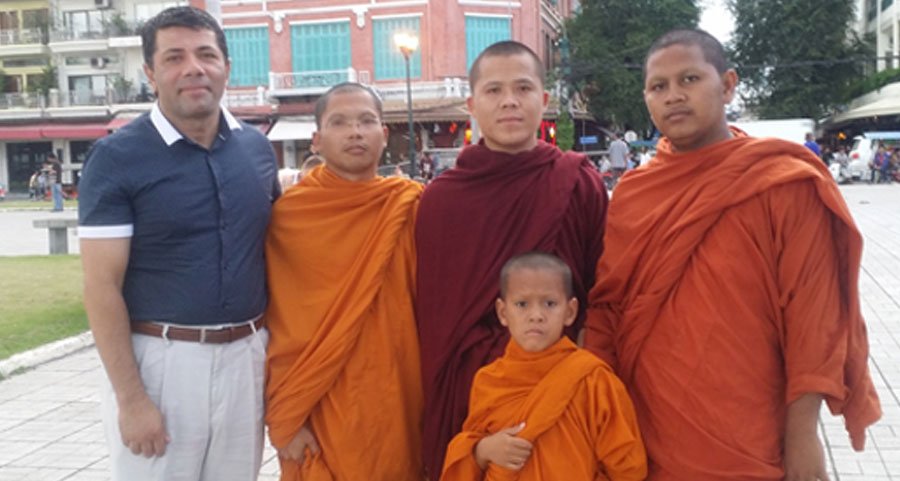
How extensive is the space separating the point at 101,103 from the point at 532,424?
38919mm

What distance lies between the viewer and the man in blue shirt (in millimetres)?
2715

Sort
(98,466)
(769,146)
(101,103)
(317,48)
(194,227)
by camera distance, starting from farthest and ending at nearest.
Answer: (101,103)
(317,48)
(98,466)
(194,227)
(769,146)

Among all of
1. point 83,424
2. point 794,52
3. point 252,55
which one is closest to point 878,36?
point 794,52

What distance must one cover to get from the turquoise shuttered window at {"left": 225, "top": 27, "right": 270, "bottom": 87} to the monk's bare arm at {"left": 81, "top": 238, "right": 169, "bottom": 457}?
31.1 metres

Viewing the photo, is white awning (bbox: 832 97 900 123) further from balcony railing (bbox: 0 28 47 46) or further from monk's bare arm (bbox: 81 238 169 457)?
balcony railing (bbox: 0 28 47 46)

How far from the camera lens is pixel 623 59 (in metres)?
34.5

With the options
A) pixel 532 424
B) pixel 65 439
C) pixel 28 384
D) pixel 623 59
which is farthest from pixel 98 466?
pixel 623 59

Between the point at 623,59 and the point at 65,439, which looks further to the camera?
the point at 623,59

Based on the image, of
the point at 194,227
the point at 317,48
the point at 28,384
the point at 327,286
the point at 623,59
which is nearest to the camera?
the point at 194,227

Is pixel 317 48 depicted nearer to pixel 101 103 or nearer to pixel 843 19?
pixel 101 103

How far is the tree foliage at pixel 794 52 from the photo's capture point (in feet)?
117

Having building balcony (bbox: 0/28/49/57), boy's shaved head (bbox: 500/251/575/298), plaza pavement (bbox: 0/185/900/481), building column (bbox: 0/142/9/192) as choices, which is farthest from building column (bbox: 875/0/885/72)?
boy's shaved head (bbox: 500/251/575/298)

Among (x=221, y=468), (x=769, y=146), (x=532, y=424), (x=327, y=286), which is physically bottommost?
(x=221, y=468)

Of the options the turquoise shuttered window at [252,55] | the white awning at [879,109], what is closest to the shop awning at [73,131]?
the turquoise shuttered window at [252,55]
